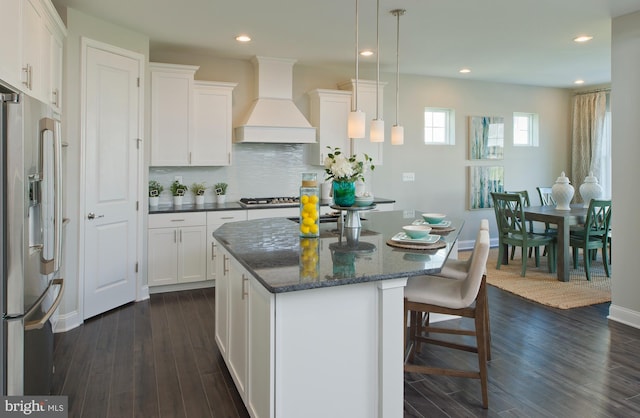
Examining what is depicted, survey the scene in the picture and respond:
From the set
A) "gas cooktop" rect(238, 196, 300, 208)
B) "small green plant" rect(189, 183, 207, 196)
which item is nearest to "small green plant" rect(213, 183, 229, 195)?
"small green plant" rect(189, 183, 207, 196)

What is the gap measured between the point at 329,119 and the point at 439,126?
215 centimetres

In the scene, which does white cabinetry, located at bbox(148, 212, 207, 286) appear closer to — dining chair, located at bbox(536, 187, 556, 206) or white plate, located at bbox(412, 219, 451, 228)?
white plate, located at bbox(412, 219, 451, 228)

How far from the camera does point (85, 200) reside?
385 cm

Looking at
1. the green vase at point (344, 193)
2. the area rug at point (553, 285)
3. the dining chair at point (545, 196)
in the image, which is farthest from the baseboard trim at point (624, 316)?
the dining chair at point (545, 196)

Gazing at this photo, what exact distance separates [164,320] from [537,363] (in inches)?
116

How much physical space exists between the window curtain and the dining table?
2404 millimetres

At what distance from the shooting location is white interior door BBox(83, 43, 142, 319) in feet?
12.7

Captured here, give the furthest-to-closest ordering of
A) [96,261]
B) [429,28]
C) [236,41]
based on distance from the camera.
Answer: [236,41]
[429,28]
[96,261]

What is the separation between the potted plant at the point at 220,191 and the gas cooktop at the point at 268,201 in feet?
0.70

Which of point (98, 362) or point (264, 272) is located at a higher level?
point (264, 272)

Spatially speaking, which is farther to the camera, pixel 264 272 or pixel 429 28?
pixel 429 28

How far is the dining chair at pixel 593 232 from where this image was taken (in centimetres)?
510

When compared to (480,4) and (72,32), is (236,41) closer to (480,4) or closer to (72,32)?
(72,32)

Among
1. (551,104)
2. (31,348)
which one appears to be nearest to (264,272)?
(31,348)
